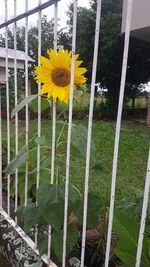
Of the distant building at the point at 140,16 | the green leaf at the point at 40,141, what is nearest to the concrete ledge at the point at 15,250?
the green leaf at the point at 40,141

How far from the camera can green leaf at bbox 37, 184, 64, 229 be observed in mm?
1150

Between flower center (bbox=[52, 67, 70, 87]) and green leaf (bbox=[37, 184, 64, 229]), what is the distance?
404mm

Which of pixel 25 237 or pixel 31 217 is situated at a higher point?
pixel 31 217

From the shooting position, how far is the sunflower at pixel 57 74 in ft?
3.65

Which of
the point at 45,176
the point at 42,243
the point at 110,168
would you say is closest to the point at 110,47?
the point at 110,168

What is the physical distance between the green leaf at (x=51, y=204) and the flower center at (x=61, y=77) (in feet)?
1.32

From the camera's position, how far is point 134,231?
3.24 feet

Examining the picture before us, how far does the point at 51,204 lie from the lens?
45.9 inches

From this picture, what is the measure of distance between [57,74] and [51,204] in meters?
0.50

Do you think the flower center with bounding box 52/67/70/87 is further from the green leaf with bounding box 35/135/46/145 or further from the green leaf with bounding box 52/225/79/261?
the green leaf with bounding box 52/225/79/261

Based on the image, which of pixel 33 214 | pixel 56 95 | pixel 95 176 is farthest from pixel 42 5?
pixel 95 176

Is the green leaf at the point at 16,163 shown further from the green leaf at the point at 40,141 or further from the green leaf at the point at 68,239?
the green leaf at the point at 68,239

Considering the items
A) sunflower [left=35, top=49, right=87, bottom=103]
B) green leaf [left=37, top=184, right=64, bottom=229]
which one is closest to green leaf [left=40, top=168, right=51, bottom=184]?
green leaf [left=37, top=184, right=64, bottom=229]

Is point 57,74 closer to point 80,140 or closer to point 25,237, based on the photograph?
point 80,140
